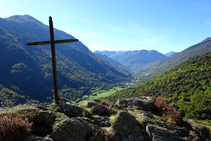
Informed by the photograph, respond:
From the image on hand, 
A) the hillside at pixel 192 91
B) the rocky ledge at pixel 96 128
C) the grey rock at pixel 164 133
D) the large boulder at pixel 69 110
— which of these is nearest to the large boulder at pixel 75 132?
the rocky ledge at pixel 96 128

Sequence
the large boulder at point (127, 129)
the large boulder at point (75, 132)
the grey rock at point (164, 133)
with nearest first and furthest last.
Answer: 1. the large boulder at point (75, 132)
2. the large boulder at point (127, 129)
3. the grey rock at point (164, 133)

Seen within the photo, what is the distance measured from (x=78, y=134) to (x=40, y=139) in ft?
7.47

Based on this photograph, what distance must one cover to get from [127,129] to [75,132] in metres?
4.62

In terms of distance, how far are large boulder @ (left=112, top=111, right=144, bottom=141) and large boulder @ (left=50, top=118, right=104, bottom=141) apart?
196 cm

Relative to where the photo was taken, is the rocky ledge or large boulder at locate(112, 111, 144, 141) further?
large boulder at locate(112, 111, 144, 141)

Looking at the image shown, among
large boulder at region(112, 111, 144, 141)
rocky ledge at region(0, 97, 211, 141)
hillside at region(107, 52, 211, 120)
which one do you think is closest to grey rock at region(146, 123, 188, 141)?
rocky ledge at region(0, 97, 211, 141)

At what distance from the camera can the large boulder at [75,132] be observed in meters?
7.29

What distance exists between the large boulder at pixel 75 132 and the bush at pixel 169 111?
8856 millimetres

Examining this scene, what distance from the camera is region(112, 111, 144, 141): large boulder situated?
941cm

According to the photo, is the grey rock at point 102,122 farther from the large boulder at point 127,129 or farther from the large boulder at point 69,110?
the large boulder at point 69,110

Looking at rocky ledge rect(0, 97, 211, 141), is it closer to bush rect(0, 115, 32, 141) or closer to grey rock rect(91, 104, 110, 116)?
grey rock rect(91, 104, 110, 116)

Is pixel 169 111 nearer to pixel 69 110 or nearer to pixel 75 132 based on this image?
pixel 75 132

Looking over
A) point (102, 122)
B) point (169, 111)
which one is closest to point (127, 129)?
point (102, 122)

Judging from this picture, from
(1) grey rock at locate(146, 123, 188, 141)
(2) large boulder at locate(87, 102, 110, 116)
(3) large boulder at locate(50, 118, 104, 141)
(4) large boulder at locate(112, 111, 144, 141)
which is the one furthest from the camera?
(2) large boulder at locate(87, 102, 110, 116)
